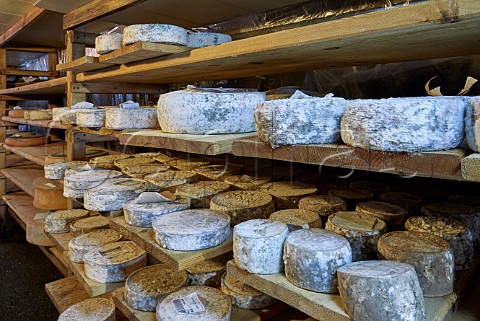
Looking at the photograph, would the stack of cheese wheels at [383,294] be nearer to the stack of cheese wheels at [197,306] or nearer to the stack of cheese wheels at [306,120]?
the stack of cheese wheels at [306,120]

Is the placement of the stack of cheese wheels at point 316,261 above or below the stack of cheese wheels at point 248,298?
above

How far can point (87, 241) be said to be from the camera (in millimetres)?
1975

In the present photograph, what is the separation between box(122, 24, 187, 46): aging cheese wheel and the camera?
1.49 meters

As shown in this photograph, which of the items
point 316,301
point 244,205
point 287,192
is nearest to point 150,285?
point 244,205

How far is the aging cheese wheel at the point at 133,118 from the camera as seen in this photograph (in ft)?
5.92

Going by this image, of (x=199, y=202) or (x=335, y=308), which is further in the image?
(x=199, y=202)

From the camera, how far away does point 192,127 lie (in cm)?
136

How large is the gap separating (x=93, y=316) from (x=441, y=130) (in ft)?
5.40

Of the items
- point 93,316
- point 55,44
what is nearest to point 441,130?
point 93,316

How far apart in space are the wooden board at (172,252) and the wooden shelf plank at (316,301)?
26cm

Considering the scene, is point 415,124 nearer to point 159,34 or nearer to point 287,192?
point 287,192

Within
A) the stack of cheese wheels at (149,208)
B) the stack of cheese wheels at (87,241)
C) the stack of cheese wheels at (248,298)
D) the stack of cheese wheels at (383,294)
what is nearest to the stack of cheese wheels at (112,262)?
the stack of cheese wheels at (87,241)

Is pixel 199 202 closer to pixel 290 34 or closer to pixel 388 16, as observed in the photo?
pixel 290 34

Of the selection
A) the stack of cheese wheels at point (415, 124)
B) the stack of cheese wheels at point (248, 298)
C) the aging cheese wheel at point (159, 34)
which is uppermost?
the aging cheese wheel at point (159, 34)
